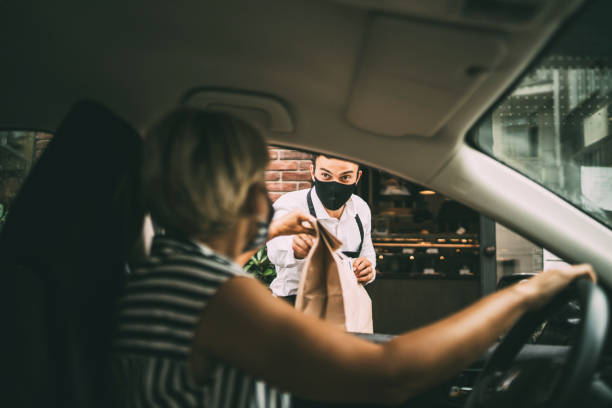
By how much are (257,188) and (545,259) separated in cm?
418

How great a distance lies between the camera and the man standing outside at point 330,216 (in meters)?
2.60

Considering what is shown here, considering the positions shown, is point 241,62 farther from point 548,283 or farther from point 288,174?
point 288,174

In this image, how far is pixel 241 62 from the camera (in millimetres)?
1254

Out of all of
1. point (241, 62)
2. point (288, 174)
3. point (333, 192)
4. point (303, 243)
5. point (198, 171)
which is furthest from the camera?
point (288, 174)

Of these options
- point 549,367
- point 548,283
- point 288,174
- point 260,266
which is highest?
point 288,174

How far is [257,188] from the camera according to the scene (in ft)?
3.42

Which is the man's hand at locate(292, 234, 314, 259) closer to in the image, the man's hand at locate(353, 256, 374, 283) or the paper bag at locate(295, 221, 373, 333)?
the paper bag at locate(295, 221, 373, 333)

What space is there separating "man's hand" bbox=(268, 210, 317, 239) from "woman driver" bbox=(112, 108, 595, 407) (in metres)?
0.61

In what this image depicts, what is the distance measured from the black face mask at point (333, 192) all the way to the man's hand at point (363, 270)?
1.13ft

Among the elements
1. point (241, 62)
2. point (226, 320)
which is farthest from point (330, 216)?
point (226, 320)

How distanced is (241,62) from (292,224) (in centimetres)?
65

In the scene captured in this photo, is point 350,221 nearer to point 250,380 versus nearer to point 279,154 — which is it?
point 279,154

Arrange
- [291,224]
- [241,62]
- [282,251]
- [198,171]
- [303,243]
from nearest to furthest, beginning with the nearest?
[198,171], [241,62], [291,224], [303,243], [282,251]

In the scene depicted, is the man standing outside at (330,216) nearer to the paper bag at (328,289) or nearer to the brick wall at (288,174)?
the paper bag at (328,289)
